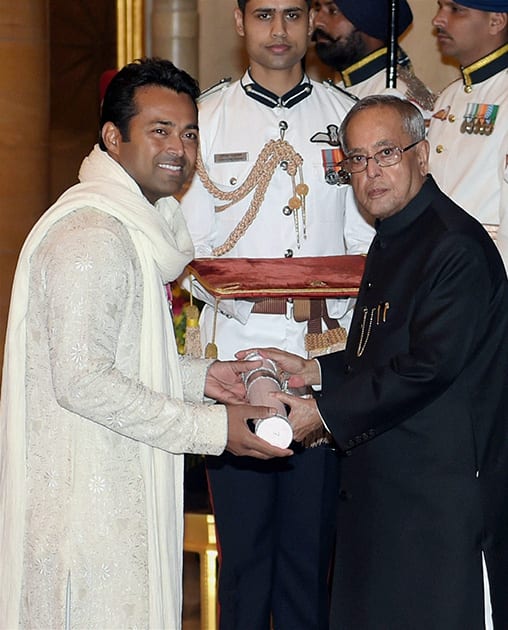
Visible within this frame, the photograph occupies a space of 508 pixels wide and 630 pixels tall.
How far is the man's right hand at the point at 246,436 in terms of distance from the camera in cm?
312

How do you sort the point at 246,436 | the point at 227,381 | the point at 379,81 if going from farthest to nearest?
the point at 379,81 < the point at 227,381 < the point at 246,436

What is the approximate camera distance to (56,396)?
294cm

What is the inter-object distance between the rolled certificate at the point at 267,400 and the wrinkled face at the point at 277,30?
0.95 m

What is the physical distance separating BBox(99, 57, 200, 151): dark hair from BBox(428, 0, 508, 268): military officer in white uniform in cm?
162

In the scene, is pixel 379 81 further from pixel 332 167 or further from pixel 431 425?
pixel 431 425

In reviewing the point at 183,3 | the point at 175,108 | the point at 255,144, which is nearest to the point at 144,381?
the point at 175,108

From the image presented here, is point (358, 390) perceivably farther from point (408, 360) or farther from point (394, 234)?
point (394, 234)

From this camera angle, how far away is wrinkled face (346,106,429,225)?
Answer: 328 centimetres

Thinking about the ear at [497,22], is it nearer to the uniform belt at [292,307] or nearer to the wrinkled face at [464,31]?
the wrinkled face at [464,31]

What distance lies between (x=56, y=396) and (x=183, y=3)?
4.49m

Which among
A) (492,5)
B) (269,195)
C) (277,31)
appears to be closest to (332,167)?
(269,195)

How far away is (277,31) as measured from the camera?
407 cm

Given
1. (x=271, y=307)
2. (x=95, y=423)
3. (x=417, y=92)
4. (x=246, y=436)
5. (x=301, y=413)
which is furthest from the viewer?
(x=417, y=92)

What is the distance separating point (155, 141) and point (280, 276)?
2.63ft
